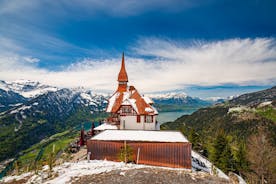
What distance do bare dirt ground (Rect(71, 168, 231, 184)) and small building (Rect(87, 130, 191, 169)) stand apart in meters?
4.99

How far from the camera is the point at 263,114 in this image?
13462cm

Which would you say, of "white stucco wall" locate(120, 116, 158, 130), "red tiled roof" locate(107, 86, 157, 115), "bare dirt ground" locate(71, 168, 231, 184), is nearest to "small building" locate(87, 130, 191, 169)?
"bare dirt ground" locate(71, 168, 231, 184)

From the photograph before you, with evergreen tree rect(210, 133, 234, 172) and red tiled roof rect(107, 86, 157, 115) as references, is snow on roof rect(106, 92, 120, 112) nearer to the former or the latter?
red tiled roof rect(107, 86, 157, 115)


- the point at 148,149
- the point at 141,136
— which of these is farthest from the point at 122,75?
the point at 148,149

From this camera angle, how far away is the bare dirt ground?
1212cm

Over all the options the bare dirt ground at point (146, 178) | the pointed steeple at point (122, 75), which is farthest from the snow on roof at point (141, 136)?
the pointed steeple at point (122, 75)

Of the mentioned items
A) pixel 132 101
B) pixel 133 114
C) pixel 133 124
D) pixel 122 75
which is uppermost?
pixel 122 75

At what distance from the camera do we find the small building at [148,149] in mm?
18922

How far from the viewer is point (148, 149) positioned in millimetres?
19672

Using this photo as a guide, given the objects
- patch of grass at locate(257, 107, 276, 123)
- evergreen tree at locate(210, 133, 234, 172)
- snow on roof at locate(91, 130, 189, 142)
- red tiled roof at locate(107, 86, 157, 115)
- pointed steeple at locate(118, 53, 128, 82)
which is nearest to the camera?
snow on roof at locate(91, 130, 189, 142)

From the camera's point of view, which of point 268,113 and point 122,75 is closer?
point 122,75

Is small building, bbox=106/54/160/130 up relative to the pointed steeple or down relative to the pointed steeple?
down

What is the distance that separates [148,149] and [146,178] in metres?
7.19

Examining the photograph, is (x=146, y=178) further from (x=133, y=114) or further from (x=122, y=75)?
(x=122, y=75)
